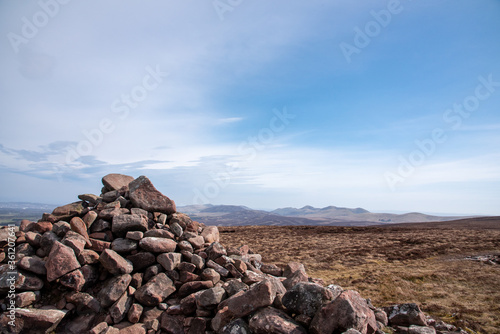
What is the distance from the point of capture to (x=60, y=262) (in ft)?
22.5

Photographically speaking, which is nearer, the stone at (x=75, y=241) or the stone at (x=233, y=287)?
the stone at (x=233, y=287)

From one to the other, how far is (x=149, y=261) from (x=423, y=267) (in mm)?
15729

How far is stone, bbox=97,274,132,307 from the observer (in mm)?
6840

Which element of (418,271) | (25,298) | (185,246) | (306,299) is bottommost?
(418,271)

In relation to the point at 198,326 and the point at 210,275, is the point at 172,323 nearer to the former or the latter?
the point at 198,326

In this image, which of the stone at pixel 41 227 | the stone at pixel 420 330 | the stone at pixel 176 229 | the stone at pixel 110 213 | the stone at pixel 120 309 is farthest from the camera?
the stone at pixel 176 229

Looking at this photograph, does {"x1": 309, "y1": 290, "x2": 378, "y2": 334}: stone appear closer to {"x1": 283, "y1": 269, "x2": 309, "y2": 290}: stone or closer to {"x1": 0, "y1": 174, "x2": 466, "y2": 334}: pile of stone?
{"x1": 0, "y1": 174, "x2": 466, "y2": 334}: pile of stone

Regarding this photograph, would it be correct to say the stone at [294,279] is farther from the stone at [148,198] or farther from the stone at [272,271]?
the stone at [148,198]

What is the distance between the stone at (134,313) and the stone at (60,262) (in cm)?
189

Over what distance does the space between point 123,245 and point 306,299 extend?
5446mm

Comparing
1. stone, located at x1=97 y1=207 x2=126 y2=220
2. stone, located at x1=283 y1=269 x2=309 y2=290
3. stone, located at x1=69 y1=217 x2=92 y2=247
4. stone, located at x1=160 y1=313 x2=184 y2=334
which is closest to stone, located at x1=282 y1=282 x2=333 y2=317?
stone, located at x1=283 y1=269 x2=309 y2=290

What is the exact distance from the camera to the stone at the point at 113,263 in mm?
7152

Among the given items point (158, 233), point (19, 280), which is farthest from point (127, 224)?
point (19, 280)

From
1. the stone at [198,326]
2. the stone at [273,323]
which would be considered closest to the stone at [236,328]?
the stone at [273,323]
